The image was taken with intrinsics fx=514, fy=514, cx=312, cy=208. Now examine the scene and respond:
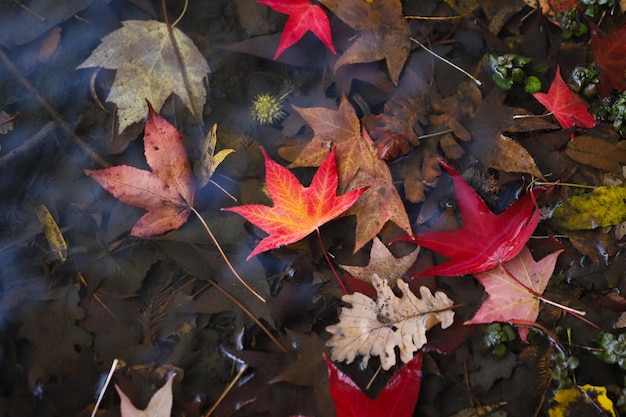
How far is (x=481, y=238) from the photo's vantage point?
5.32 feet

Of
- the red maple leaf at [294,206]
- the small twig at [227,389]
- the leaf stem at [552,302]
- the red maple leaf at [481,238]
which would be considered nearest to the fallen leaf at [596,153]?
the red maple leaf at [481,238]

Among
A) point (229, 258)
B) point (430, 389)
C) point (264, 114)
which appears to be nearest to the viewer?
point (430, 389)

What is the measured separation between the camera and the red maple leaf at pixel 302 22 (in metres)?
1.86

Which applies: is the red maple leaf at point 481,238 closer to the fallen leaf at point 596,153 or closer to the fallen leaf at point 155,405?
the fallen leaf at point 596,153

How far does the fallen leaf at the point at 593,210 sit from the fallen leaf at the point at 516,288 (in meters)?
0.17

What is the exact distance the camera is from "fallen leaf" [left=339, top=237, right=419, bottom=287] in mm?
1674

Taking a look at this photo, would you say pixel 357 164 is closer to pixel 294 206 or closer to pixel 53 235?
pixel 294 206

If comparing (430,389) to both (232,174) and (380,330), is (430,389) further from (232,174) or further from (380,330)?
(232,174)

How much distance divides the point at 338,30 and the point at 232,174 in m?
0.67

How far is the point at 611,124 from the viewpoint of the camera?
5.92 feet

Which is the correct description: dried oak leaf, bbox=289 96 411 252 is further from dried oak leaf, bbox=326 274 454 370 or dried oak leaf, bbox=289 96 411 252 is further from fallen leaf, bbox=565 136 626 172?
fallen leaf, bbox=565 136 626 172

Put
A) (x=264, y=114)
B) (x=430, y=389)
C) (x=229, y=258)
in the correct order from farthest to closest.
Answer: (x=264, y=114), (x=229, y=258), (x=430, y=389)

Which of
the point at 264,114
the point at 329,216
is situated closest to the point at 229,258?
the point at 329,216

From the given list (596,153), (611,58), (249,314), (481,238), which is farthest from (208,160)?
(611,58)
